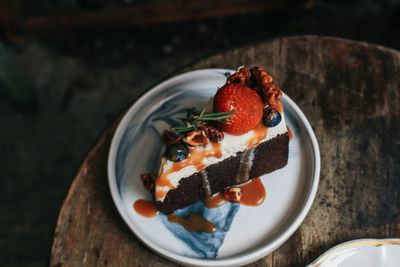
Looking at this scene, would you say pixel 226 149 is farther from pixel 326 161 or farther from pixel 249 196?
pixel 326 161

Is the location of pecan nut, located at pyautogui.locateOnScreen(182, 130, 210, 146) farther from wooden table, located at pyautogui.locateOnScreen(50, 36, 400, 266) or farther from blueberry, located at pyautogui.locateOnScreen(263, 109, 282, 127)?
wooden table, located at pyautogui.locateOnScreen(50, 36, 400, 266)

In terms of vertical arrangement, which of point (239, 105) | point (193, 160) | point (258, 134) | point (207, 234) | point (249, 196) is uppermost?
point (239, 105)

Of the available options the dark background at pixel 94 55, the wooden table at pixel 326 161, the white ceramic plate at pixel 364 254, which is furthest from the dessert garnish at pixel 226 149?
the dark background at pixel 94 55

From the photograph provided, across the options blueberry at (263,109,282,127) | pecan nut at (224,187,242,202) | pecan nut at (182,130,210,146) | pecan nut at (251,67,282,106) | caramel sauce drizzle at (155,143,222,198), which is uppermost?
pecan nut at (251,67,282,106)

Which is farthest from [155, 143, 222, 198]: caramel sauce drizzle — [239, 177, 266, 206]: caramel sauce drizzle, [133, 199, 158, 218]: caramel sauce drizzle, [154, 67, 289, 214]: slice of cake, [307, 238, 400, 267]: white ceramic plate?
[307, 238, 400, 267]: white ceramic plate

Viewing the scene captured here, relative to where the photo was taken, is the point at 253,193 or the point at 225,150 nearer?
the point at 225,150

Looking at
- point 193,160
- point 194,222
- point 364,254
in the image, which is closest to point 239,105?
point 193,160

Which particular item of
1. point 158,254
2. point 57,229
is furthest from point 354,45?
point 57,229
